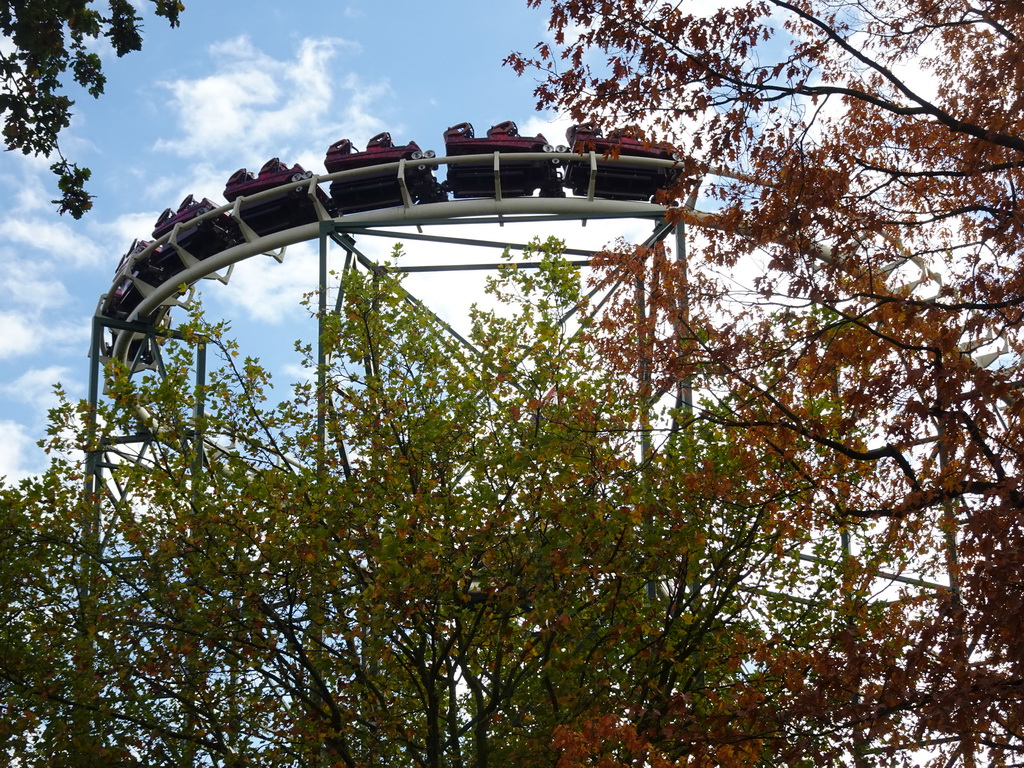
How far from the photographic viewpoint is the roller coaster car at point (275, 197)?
21.0m

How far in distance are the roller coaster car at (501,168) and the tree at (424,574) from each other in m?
8.49

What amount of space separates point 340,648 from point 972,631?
5899 millimetres

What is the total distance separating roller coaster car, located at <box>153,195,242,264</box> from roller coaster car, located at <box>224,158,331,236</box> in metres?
0.63

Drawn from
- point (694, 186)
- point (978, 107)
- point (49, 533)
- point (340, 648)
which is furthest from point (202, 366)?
point (978, 107)

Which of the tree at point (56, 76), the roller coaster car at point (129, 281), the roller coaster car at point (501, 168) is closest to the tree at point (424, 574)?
the tree at point (56, 76)

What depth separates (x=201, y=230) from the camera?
73.6ft

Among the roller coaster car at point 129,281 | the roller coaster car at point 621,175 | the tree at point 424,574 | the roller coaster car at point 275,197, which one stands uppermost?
the roller coaster car at point 129,281

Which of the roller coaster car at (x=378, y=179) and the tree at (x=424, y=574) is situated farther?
the roller coaster car at (x=378, y=179)

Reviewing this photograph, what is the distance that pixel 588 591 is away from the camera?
1014cm

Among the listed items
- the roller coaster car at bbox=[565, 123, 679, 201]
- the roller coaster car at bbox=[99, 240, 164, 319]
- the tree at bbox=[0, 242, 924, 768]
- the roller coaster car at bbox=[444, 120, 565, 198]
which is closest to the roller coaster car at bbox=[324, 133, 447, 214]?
the roller coaster car at bbox=[444, 120, 565, 198]

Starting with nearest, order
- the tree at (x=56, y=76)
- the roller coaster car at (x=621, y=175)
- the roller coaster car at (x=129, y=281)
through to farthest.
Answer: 1. the tree at (x=56, y=76)
2. the roller coaster car at (x=621, y=175)
3. the roller coaster car at (x=129, y=281)

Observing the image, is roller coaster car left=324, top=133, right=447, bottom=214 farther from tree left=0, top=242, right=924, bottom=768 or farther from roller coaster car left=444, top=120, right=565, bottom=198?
tree left=0, top=242, right=924, bottom=768

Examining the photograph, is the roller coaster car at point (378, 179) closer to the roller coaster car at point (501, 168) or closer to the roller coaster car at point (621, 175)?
the roller coaster car at point (501, 168)

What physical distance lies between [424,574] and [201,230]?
15.1 m
